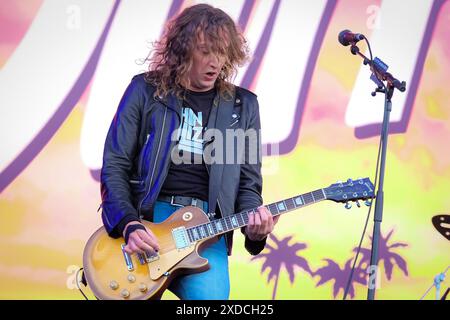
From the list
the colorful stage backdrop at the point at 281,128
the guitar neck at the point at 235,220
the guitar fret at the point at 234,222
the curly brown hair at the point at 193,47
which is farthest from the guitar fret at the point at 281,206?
the colorful stage backdrop at the point at 281,128

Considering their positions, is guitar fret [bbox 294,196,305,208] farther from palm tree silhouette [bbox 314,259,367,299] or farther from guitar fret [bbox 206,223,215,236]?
palm tree silhouette [bbox 314,259,367,299]

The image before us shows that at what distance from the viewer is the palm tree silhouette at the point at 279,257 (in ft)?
16.3

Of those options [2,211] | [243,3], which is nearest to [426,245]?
[243,3]

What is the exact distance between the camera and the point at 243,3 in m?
4.98

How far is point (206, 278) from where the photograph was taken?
335cm

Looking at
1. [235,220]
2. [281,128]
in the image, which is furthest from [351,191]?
[281,128]

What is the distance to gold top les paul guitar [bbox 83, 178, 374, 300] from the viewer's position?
3326mm

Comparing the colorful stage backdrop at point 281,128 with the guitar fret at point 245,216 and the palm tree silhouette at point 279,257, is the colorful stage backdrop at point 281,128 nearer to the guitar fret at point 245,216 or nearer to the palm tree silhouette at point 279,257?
the palm tree silhouette at point 279,257

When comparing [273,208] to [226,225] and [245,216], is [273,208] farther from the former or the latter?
[226,225]

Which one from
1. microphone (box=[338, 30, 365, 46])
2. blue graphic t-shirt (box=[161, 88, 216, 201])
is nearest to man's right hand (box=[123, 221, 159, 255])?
blue graphic t-shirt (box=[161, 88, 216, 201])

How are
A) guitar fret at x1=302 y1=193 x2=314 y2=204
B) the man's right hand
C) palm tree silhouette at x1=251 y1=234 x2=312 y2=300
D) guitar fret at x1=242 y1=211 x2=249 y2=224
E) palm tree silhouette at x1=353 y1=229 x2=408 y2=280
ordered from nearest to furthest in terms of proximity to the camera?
the man's right hand < guitar fret at x1=242 y1=211 x2=249 y2=224 < guitar fret at x1=302 y1=193 x2=314 y2=204 < palm tree silhouette at x1=251 y1=234 x2=312 y2=300 < palm tree silhouette at x1=353 y1=229 x2=408 y2=280

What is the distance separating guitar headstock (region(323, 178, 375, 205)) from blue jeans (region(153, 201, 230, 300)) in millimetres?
572

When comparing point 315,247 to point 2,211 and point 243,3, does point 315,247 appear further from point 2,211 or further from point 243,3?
point 2,211
